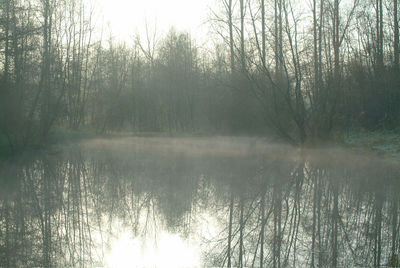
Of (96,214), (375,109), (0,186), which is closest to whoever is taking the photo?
(96,214)

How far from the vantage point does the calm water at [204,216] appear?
181 inches

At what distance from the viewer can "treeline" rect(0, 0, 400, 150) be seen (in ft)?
53.6

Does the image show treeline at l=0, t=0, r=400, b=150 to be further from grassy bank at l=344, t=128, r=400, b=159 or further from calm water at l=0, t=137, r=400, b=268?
calm water at l=0, t=137, r=400, b=268

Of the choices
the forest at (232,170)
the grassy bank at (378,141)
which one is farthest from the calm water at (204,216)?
the grassy bank at (378,141)

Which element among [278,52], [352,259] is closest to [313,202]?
[352,259]

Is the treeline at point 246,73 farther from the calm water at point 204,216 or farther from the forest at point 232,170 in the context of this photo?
the calm water at point 204,216

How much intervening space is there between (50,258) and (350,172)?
8.21m

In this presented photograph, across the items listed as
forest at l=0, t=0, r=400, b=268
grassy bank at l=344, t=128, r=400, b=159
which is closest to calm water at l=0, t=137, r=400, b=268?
forest at l=0, t=0, r=400, b=268

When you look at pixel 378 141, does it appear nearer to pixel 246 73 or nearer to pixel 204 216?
pixel 246 73

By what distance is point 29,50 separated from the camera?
16.5m

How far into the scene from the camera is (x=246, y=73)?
57.9 ft

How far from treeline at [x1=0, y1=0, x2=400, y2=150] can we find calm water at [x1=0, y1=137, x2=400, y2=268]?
5.63 meters

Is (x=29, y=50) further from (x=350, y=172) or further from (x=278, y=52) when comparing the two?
(x=350, y=172)

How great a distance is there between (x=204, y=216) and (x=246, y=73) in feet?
39.6
